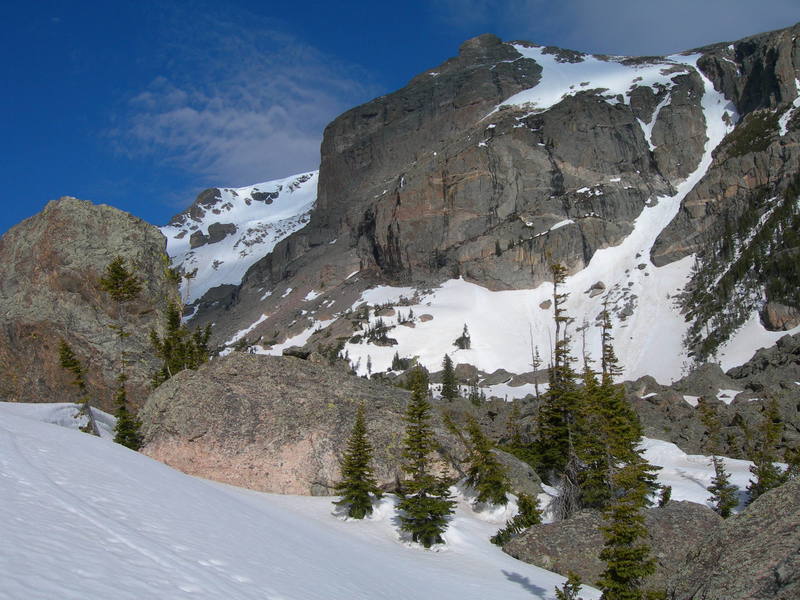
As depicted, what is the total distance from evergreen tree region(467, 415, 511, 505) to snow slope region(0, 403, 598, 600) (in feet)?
3.87

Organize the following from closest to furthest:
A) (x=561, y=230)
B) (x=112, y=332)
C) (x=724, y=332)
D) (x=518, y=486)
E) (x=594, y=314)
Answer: (x=518, y=486) → (x=112, y=332) → (x=724, y=332) → (x=594, y=314) → (x=561, y=230)

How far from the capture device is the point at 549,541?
16547 millimetres

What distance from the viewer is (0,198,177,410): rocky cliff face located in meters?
27.0

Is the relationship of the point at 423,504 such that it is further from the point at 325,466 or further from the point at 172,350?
the point at 172,350

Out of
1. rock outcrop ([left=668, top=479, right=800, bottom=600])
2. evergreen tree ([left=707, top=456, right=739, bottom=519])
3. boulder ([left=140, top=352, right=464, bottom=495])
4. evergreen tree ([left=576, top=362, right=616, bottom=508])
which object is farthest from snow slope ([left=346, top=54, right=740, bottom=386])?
rock outcrop ([left=668, top=479, right=800, bottom=600])

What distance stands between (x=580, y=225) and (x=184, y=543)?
15331cm

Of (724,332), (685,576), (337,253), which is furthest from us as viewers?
(337,253)

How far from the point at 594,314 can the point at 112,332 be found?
117m

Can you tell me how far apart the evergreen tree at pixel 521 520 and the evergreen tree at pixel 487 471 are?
0.70 meters

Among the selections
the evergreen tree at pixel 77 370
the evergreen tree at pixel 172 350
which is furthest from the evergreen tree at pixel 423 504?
the evergreen tree at pixel 172 350

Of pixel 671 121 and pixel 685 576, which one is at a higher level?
pixel 671 121

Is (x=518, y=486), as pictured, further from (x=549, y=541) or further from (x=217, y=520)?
(x=217, y=520)

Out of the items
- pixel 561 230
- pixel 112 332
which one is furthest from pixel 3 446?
pixel 561 230

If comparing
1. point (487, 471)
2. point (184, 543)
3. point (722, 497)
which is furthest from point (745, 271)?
point (184, 543)
